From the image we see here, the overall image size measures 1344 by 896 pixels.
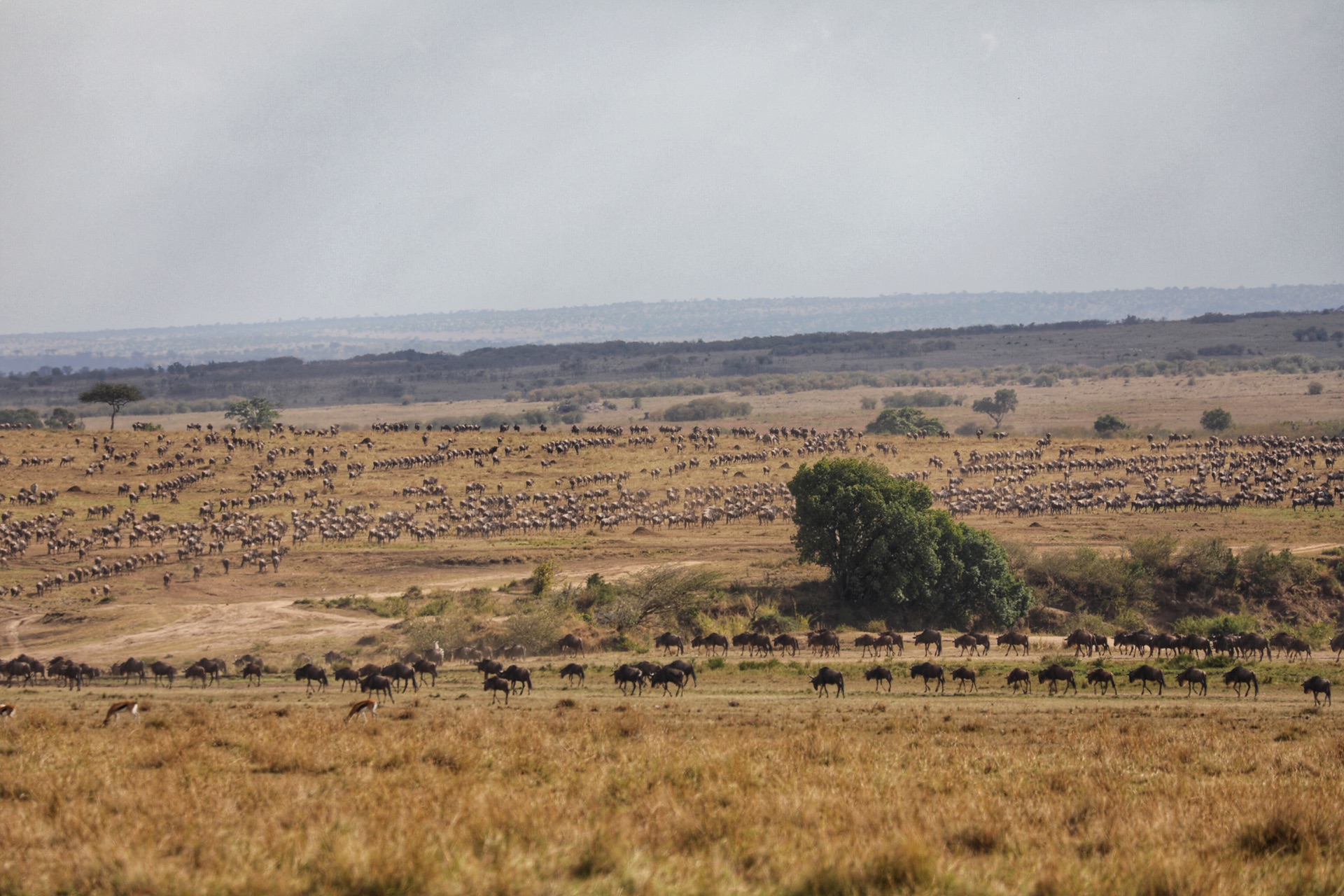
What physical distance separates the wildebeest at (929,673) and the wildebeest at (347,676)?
1360cm

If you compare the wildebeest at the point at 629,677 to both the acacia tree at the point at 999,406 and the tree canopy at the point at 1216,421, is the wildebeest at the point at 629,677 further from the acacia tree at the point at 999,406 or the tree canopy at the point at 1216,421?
the acacia tree at the point at 999,406

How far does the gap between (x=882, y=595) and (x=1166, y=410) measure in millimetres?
94097

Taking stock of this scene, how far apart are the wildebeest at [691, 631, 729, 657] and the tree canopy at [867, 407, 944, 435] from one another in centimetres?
6600

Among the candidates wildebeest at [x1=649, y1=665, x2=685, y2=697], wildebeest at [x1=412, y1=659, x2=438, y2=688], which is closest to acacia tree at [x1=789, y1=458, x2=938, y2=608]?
wildebeest at [x1=649, y1=665, x2=685, y2=697]

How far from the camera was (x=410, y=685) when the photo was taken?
2511 centimetres

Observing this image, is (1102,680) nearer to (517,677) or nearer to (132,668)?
(517,677)

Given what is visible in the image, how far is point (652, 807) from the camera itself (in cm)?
862

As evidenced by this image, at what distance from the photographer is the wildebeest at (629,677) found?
23.9 meters

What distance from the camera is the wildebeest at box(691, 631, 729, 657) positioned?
106ft

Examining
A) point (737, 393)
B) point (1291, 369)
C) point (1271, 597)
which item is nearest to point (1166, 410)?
point (1291, 369)

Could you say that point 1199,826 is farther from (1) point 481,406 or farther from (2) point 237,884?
(1) point 481,406

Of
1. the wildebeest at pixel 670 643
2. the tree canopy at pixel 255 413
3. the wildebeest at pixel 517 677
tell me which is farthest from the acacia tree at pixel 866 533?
the tree canopy at pixel 255 413

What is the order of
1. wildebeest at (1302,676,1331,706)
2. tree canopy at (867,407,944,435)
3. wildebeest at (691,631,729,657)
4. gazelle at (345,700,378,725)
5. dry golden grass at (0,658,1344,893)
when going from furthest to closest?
tree canopy at (867,407,944,435)
wildebeest at (691,631,729,657)
wildebeest at (1302,676,1331,706)
gazelle at (345,700,378,725)
dry golden grass at (0,658,1344,893)

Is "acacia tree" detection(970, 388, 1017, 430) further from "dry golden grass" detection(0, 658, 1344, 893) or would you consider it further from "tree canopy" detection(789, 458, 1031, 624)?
"dry golden grass" detection(0, 658, 1344, 893)
